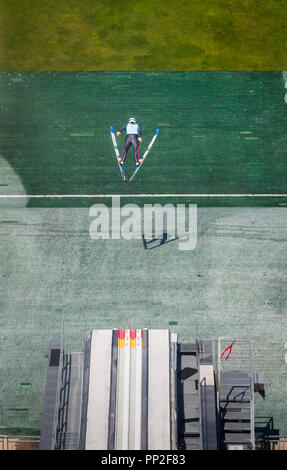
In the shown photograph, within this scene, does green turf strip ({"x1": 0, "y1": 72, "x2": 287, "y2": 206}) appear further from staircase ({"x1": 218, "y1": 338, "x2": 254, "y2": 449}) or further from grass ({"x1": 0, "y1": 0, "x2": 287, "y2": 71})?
staircase ({"x1": 218, "y1": 338, "x2": 254, "y2": 449})

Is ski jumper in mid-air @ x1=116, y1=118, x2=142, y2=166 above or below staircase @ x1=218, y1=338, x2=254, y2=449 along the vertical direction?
above

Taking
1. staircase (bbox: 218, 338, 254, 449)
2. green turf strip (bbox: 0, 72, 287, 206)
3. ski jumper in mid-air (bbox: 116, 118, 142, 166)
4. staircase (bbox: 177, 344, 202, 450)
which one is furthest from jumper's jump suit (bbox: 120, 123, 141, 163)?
staircase (bbox: 218, 338, 254, 449)

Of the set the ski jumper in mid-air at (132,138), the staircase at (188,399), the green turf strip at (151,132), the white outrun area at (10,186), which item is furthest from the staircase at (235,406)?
the white outrun area at (10,186)

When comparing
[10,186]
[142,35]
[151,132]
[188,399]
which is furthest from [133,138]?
[188,399]

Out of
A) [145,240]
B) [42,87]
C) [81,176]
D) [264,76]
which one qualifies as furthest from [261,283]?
[42,87]

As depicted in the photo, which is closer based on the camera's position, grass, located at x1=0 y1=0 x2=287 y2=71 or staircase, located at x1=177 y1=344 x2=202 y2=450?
staircase, located at x1=177 y1=344 x2=202 y2=450

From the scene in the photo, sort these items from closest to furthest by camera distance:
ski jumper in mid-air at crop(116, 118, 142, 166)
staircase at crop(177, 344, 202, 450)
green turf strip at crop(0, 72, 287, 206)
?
staircase at crop(177, 344, 202, 450) < green turf strip at crop(0, 72, 287, 206) < ski jumper in mid-air at crop(116, 118, 142, 166)
